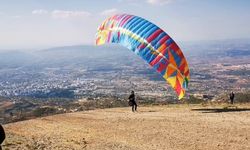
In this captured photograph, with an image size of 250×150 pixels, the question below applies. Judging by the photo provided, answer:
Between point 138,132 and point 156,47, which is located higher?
point 156,47

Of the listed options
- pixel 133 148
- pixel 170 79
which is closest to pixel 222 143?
pixel 133 148

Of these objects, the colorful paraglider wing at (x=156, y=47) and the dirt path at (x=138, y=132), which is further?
the colorful paraglider wing at (x=156, y=47)

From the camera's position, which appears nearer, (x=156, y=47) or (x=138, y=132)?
(x=138, y=132)

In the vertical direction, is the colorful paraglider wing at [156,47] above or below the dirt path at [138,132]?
above

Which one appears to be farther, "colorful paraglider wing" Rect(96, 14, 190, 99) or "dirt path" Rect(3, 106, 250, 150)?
"colorful paraglider wing" Rect(96, 14, 190, 99)

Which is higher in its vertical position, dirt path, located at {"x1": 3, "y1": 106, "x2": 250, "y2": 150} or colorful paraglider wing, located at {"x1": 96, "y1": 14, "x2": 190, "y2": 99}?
colorful paraglider wing, located at {"x1": 96, "y1": 14, "x2": 190, "y2": 99}
